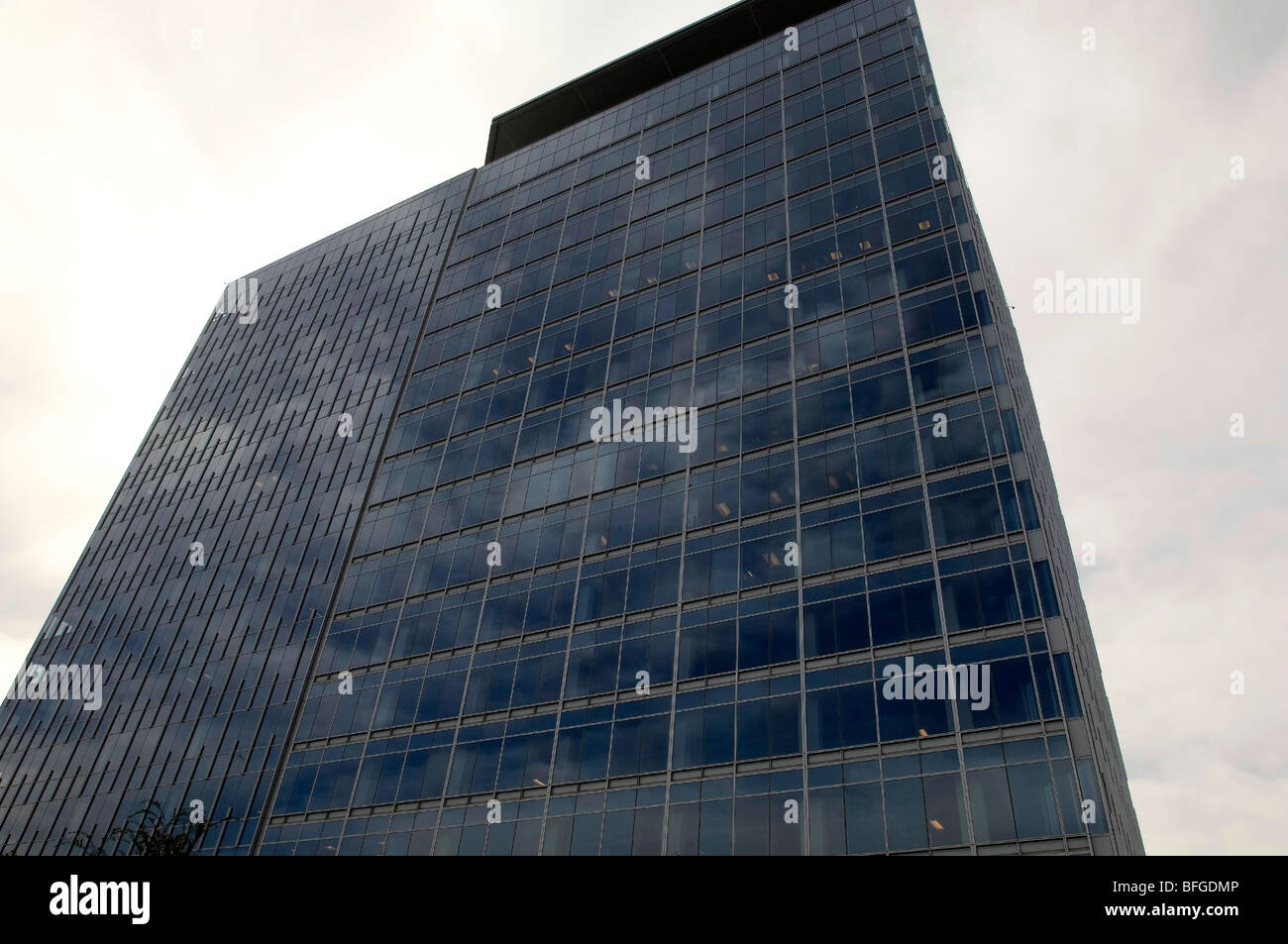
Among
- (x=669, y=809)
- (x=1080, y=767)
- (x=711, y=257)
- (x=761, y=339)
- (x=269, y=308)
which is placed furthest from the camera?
(x=269, y=308)

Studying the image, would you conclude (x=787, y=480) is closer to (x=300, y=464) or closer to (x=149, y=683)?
(x=300, y=464)

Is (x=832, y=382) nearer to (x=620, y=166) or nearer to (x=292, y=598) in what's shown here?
(x=620, y=166)

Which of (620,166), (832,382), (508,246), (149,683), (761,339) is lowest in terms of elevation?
(149,683)

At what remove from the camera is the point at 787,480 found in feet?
150

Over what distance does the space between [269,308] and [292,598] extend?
41.1 metres

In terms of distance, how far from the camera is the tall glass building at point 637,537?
120 feet

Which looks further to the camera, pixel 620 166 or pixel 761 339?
pixel 620 166

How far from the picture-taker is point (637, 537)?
48469mm

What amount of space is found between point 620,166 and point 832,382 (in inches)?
1303

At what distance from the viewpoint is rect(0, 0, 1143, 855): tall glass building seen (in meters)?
36.6

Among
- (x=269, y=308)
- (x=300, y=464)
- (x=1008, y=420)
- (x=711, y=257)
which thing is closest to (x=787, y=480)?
(x=1008, y=420)

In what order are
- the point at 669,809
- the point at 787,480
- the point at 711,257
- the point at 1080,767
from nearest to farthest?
the point at 1080,767
the point at 669,809
the point at 787,480
the point at 711,257

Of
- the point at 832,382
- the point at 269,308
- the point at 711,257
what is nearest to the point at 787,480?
the point at 832,382
